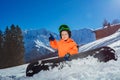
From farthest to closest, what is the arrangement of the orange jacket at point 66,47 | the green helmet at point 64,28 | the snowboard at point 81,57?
the green helmet at point 64,28 < the orange jacket at point 66,47 < the snowboard at point 81,57

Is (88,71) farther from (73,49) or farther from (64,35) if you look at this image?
(64,35)

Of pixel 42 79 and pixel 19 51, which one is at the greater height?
pixel 19 51

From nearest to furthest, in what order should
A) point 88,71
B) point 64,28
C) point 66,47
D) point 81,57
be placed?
point 88,71 → point 81,57 → point 66,47 → point 64,28

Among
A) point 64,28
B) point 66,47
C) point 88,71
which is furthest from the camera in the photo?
point 64,28

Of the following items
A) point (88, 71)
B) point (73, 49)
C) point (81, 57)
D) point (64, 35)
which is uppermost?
point (64, 35)

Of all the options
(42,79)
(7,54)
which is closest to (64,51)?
(42,79)

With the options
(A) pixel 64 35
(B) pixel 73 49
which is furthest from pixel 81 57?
(A) pixel 64 35

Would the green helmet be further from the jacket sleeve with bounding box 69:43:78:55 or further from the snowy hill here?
the snowy hill

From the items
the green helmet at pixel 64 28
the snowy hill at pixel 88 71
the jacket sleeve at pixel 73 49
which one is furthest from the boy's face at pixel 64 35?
the snowy hill at pixel 88 71

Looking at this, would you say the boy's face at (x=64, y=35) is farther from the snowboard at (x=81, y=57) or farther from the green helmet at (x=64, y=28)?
the snowboard at (x=81, y=57)

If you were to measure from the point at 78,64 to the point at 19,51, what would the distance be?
40.2 metres

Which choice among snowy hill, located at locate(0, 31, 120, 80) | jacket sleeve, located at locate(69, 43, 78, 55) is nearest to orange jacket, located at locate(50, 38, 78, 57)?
jacket sleeve, located at locate(69, 43, 78, 55)

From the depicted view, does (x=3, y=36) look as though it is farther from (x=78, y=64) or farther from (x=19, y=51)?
(x=78, y=64)

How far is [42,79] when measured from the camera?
5574 millimetres
